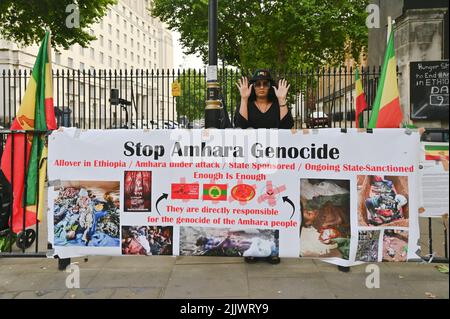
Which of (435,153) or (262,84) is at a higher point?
(262,84)

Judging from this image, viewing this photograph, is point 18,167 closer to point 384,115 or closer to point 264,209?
point 264,209

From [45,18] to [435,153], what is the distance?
52.0ft

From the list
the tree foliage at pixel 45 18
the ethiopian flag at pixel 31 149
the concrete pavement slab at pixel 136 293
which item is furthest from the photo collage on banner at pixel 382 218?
the tree foliage at pixel 45 18

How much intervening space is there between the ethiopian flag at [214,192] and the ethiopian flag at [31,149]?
1.78 m

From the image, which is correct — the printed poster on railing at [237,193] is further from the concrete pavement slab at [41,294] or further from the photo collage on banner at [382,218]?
the concrete pavement slab at [41,294]

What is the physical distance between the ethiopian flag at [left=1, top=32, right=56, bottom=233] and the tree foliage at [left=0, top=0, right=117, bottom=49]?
1205 centimetres

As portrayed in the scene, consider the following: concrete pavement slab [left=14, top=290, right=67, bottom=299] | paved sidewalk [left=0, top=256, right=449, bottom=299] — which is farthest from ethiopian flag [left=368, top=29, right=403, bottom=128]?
concrete pavement slab [left=14, top=290, right=67, bottom=299]

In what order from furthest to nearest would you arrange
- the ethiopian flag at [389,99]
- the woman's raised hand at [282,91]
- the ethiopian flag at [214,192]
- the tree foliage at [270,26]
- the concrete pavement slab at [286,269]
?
the tree foliage at [270,26]
the woman's raised hand at [282,91]
the ethiopian flag at [389,99]
the concrete pavement slab at [286,269]
the ethiopian flag at [214,192]

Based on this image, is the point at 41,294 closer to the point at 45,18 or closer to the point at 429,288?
the point at 429,288

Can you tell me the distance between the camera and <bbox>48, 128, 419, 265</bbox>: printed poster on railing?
12.3ft

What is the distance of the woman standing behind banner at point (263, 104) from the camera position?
4.59 metres

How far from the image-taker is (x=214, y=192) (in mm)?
3873

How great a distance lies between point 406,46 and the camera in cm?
1052

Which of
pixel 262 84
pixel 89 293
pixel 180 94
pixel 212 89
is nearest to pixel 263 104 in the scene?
pixel 262 84
